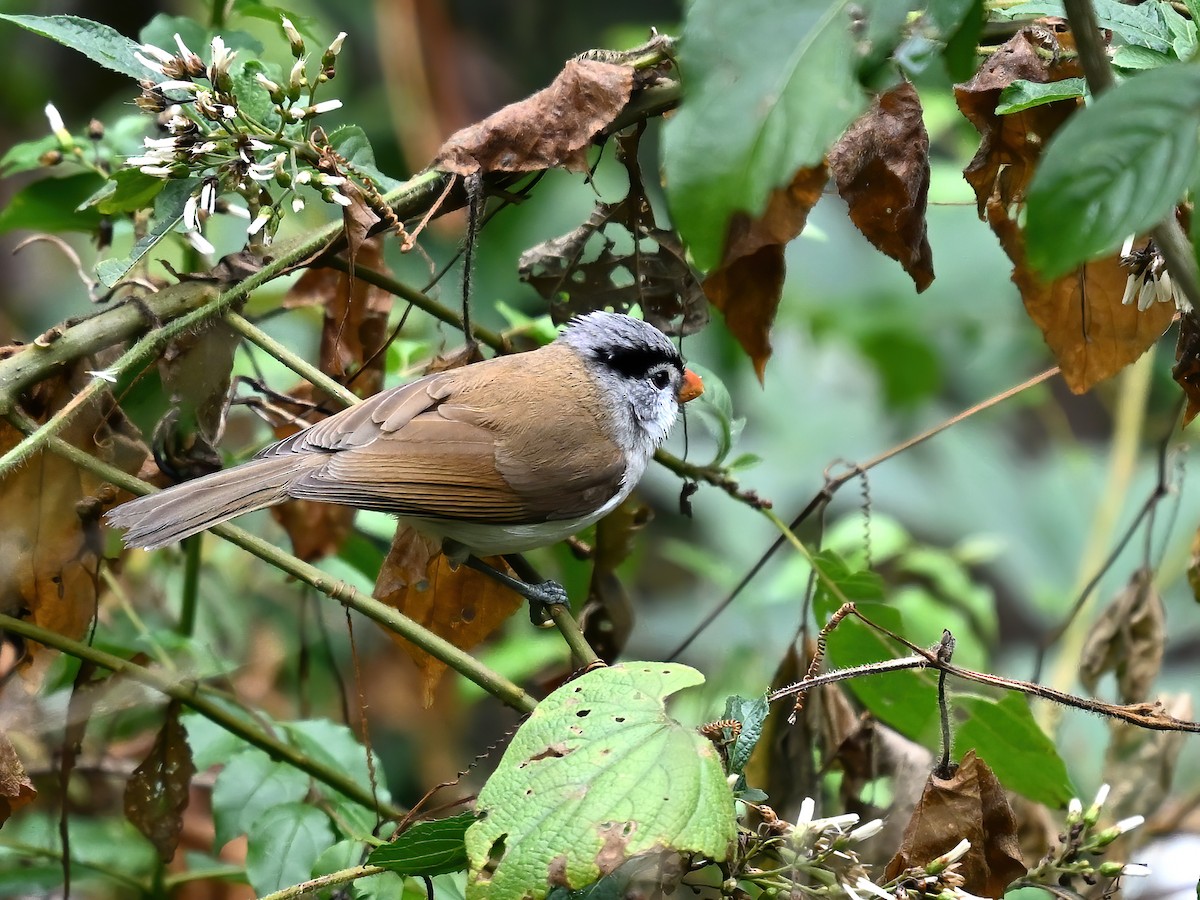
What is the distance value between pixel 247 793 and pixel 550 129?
1.47 metres

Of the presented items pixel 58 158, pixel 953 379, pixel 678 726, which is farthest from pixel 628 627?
pixel 953 379

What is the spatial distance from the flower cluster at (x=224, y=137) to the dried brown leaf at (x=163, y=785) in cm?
101

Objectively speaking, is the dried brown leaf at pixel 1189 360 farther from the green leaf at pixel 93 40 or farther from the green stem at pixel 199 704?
the green leaf at pixel 93 40

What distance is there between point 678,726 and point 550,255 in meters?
1.36

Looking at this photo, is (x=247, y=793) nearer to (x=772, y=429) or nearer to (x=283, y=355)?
(x=283, y=355)

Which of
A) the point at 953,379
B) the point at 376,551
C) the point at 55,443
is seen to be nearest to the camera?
the point at 55,443

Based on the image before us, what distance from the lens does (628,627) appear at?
9.09ft

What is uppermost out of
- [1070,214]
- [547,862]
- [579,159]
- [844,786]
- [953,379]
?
[1070,214]

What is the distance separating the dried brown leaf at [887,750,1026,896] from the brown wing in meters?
1.27

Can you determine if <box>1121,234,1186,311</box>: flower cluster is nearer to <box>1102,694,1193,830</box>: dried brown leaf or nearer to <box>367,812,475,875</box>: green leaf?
<box>1102,694,1193,830</box>: dried brown leaf

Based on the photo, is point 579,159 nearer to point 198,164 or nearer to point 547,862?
point 198,164

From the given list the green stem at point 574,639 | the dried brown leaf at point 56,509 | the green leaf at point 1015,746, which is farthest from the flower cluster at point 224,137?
the green leaf at point 1015,746

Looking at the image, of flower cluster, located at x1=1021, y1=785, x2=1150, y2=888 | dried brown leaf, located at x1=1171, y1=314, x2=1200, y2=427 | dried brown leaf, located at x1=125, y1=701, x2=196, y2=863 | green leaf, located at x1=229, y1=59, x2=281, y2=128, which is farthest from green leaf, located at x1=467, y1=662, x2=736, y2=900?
green leaf, located at x1=229, y1=59, x2=281, y2=128

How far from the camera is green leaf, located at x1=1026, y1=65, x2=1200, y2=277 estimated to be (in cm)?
118
